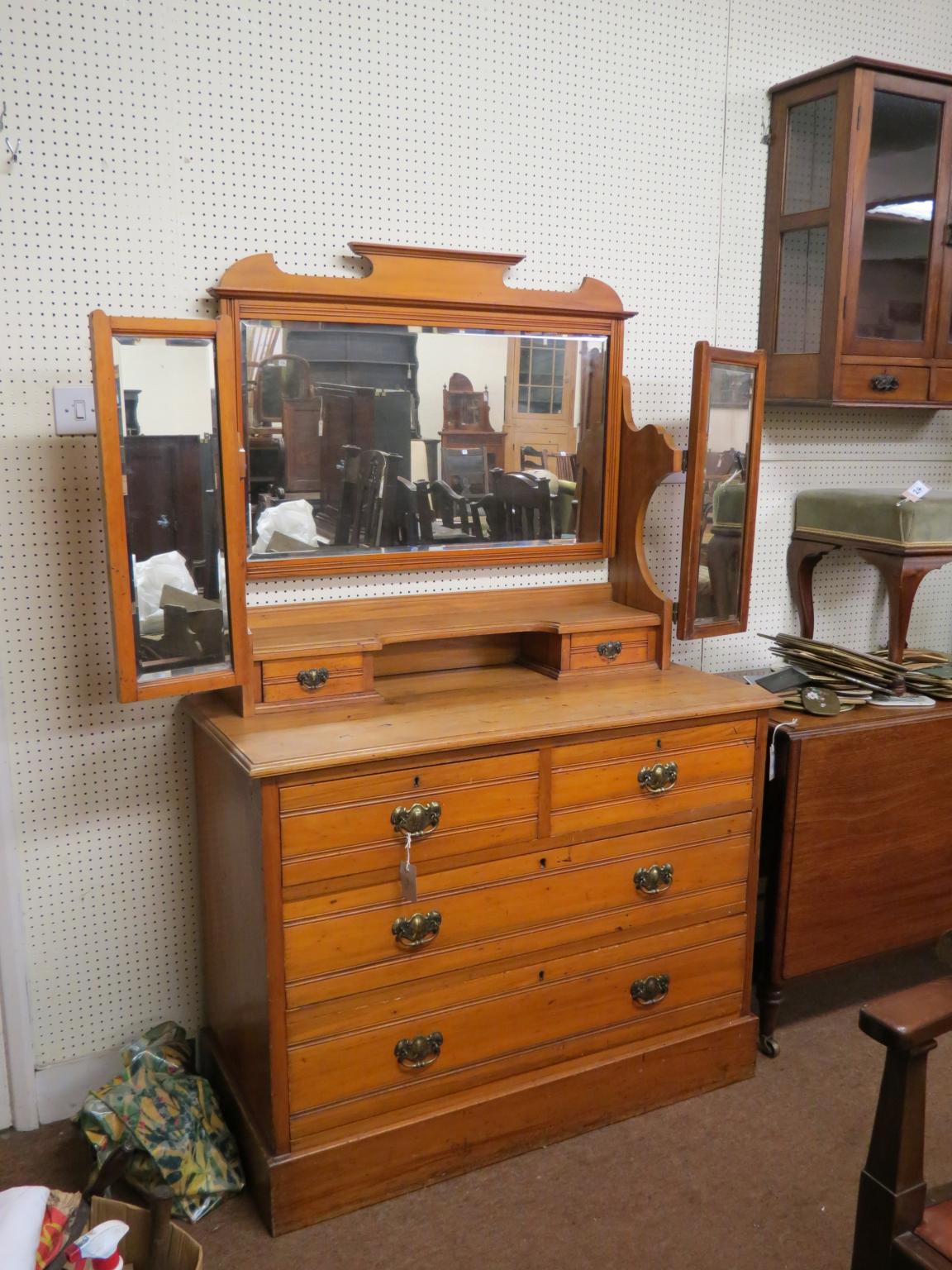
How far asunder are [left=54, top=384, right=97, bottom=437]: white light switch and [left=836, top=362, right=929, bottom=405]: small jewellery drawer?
76.0 inches

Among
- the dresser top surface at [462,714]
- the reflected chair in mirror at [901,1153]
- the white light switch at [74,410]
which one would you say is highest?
the white light switch at [74,410]

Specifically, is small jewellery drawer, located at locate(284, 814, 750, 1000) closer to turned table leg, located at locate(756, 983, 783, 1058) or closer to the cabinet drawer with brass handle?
the cabinet drawer with brass handle

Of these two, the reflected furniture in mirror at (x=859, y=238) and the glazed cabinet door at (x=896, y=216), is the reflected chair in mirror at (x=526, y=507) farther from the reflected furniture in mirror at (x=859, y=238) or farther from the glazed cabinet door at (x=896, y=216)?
the glazed cabinet door at (x=896, y=216)

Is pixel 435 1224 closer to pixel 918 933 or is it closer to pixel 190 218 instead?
pixel 918 933

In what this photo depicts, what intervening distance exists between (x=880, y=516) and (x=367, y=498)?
1471mm

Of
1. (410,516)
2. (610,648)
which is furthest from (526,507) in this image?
(610,648)

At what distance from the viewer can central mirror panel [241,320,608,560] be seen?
95.8 inches

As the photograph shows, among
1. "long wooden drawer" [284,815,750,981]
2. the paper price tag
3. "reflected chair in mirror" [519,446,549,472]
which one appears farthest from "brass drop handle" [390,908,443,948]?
the paper price tag

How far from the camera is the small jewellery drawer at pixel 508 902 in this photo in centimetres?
211

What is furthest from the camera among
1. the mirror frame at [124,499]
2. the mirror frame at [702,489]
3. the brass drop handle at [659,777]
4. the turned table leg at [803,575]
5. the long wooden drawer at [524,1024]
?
the turned table leg at [803,575]

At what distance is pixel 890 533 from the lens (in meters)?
2.96

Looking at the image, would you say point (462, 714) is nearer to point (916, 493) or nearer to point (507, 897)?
point (507, 897)

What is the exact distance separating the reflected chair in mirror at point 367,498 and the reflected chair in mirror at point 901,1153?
1548mm

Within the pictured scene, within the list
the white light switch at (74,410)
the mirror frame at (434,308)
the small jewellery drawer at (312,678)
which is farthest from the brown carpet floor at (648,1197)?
the white light switch at (74,410)
